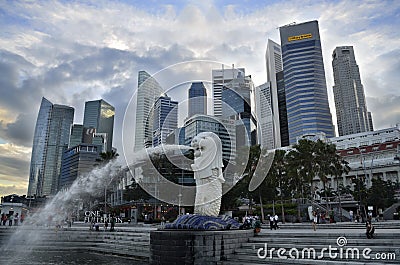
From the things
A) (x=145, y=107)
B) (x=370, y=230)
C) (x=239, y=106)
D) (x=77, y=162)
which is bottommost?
(x=370, y=230)

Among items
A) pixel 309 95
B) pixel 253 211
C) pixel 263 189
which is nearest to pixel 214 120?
pixel 263 189

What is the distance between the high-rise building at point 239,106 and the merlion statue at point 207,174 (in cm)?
317

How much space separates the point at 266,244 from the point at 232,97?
10584 millimetres

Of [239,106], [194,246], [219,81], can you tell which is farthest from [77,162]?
[194,246]

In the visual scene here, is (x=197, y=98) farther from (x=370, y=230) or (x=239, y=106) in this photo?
(x=370, y=230)

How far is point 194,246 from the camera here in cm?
1400

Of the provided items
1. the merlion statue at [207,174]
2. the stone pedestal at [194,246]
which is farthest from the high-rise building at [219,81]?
the stone pedestal at [194,246]

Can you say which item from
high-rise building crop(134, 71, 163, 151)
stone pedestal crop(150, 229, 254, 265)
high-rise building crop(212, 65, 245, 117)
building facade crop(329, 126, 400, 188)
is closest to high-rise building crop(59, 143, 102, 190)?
building facade crop(329, 126, 400, 188)

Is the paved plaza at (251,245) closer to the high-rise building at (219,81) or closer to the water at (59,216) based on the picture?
the water at (59,216)

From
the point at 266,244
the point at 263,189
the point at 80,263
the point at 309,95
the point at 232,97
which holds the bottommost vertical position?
the point at 80,263

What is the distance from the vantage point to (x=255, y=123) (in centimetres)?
2217

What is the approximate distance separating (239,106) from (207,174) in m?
6.41

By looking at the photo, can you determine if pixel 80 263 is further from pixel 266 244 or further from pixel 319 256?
pixel 319 256

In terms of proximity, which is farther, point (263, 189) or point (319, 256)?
point (263, 189)
